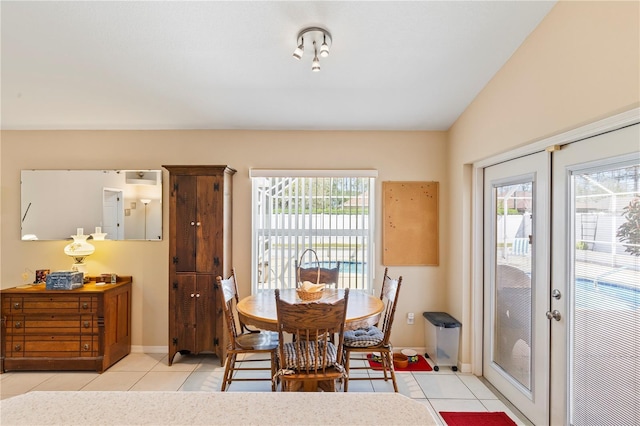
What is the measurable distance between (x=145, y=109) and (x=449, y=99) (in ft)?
9.66

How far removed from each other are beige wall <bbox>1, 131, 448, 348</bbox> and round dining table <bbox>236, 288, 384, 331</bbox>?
801 mm

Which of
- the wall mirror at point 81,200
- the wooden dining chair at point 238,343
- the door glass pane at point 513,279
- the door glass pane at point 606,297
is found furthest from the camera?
the wall mirror at point 81,200

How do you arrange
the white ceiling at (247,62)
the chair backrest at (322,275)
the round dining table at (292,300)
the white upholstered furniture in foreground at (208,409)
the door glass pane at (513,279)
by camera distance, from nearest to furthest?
the white upholstered furniture in foreground at (208,409) < the white ceiling at (247,62) < the round dining table at (292,300) < the door glass pane at (513,279) < the chair backrest at (322,275)

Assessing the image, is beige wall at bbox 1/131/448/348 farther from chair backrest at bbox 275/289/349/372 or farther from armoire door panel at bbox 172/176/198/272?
chair backrest at bbox 275/289/349/372

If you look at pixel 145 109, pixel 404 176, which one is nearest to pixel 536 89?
pixel 404 176

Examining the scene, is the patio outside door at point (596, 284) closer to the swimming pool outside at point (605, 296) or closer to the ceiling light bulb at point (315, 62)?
the swimming pool outside at point (605, 296)

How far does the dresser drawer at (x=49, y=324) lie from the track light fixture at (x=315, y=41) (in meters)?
3.05

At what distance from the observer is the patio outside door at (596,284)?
1.61 metres

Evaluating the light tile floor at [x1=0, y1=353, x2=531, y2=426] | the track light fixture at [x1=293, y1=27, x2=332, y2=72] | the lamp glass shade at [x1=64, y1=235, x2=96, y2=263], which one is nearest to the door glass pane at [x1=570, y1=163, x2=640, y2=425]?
the light tile floor at [x1=0, y1=353, x2=531, y2=426]

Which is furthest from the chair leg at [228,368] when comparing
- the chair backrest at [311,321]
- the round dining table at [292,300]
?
the chair backrest at [311,321]

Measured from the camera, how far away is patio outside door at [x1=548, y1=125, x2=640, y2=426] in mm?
1605

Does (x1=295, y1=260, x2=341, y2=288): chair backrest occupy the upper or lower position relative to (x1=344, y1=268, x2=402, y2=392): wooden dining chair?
upper

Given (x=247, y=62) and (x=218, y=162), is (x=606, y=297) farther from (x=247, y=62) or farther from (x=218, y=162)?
(x=218, y=162)

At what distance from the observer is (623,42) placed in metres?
1.48
